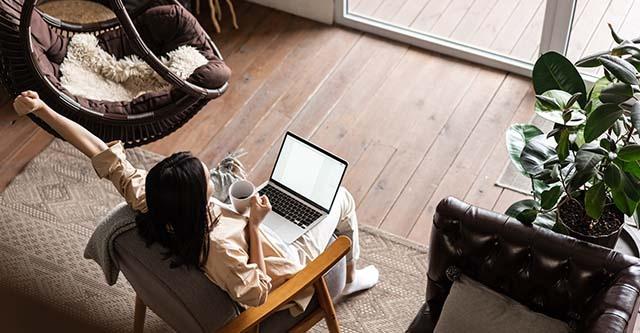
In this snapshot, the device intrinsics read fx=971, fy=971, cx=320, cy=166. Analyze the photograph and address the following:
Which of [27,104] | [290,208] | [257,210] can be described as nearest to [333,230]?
[290,208]

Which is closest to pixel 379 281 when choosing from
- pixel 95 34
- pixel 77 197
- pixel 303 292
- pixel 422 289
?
pixel 422 289

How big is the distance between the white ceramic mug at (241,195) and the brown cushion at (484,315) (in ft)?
2.12

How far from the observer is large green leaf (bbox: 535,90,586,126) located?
2672 millimetres

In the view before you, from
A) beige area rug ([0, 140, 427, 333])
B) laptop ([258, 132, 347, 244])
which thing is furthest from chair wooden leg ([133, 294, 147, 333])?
laptop ([258, 132, 347, 244])

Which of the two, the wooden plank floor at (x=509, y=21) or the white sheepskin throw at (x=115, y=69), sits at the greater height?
the wooden plank floor at (x=509, y=21)

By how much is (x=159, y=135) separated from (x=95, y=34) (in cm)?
53

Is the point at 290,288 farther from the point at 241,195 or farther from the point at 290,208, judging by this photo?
the point at 290,208

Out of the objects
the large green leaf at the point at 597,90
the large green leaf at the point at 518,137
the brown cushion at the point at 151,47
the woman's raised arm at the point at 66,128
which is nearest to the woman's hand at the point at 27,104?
the woman's raised arm at the point at 66,128

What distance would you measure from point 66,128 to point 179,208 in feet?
2.06

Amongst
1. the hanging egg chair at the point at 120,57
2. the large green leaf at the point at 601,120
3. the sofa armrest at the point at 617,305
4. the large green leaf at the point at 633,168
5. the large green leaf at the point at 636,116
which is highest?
the large green leaf at the point at 636,116

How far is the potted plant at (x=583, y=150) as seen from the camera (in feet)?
8.33

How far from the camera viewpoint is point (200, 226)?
2.61m

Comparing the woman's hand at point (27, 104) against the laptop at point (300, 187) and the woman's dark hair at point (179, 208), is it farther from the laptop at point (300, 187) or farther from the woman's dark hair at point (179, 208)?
the laptop at point (300, 187)

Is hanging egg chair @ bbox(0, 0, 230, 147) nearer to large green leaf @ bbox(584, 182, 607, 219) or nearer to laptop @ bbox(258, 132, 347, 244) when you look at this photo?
laptop @ bbox(258, 132, 347, 244)
